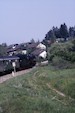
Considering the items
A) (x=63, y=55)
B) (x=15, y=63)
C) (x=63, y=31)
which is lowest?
(x=15, y=63)

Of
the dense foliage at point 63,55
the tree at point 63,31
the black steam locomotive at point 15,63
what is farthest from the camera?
the tree at point 63,31

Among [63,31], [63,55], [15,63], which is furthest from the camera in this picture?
[63,31]

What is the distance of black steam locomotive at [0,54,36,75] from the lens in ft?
127

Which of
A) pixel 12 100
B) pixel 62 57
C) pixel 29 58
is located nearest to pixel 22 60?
pixel 29 58

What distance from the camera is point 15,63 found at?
41312 millimetres

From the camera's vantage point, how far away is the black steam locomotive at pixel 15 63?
3866 centimetres

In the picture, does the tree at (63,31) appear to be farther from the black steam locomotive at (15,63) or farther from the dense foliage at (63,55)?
the black steam locomotive at (15,63)

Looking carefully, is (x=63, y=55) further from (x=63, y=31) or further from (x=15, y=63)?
(x=63, y=31)

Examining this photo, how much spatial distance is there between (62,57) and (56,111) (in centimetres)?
3579

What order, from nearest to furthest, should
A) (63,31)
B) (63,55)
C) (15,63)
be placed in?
1. (15,63)
2. (63,55)
3. (63,31)

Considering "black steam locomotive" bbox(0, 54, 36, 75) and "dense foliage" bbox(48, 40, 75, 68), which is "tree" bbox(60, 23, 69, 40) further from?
"black steam locomotive" bbox(0, 54, 36, 75)

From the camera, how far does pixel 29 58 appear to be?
45.7m

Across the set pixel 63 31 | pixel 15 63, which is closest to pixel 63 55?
pixel 15 63

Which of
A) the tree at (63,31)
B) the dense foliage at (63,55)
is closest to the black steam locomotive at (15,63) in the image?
the dense foliage at (63,55)
